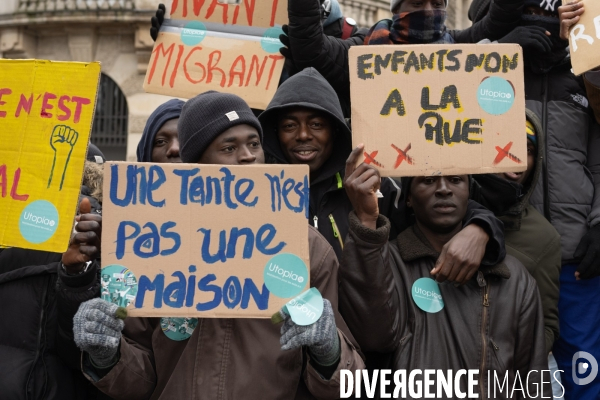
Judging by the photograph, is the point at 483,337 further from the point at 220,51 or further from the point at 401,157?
the point at 220,51

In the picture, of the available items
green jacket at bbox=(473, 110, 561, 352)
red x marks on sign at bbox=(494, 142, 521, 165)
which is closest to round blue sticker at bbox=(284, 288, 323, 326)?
red x marks on sign at bbox=(494, 142, 521, 165)

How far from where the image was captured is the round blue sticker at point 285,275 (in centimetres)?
260

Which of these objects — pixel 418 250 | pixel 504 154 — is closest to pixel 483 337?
pixel 418 250

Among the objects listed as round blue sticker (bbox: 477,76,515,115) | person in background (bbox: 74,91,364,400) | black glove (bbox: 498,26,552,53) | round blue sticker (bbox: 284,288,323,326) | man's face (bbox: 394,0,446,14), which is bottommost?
person in background (bbox: 74,91,364,400)

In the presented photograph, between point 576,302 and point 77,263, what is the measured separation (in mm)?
2106

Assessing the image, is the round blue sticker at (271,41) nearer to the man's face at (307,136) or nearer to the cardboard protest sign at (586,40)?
the man's face at (307,136)

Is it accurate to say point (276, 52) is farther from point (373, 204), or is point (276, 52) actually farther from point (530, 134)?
point (373, 204)

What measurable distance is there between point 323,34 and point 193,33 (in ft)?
2.28

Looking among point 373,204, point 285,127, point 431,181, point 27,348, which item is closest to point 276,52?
point 285,127

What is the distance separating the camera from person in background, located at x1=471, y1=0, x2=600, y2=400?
3.62m

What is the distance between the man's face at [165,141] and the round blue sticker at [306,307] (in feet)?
4.52

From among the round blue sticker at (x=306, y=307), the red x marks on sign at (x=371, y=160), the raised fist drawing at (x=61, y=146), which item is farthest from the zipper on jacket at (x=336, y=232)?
the raised fist drawing at (x=61, y=146)

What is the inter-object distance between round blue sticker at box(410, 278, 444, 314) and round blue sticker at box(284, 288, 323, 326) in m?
0.66

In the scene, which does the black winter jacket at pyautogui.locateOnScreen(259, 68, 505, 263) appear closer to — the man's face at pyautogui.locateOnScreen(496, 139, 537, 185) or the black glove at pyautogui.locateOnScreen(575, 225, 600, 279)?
the man's face at pyautogui.locateOnScreen(496, 139, 537, 185)
